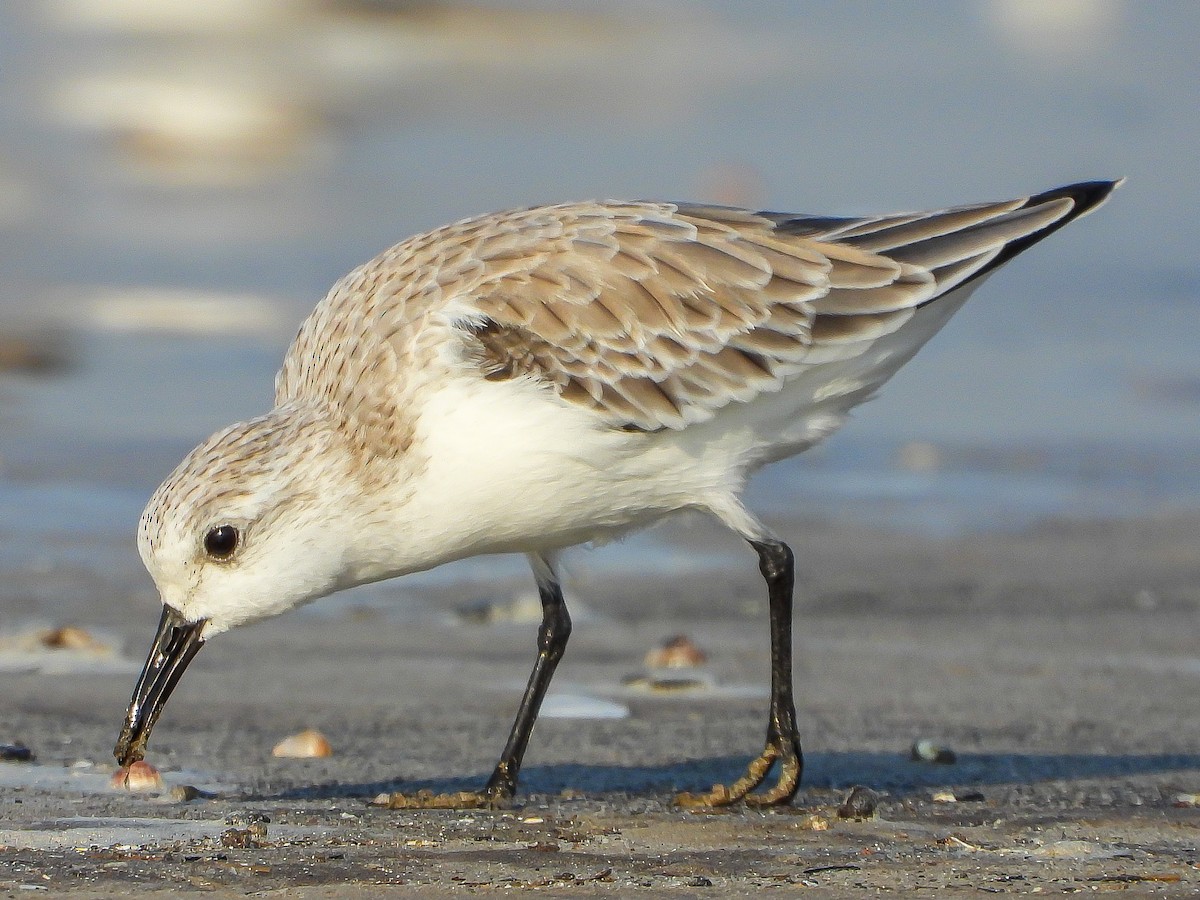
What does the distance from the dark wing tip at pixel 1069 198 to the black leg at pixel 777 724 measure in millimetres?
1129

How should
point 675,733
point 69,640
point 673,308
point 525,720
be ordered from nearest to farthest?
point 525,720
point 673,308
point 675,733
point 69,640

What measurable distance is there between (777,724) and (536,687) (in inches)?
28.2

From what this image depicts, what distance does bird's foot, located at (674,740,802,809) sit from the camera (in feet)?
17.8

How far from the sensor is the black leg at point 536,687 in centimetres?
557

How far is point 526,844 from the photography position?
15.5 feet

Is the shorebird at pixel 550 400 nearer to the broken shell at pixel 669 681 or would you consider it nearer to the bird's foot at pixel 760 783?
the bird's foot at pixel 760 783

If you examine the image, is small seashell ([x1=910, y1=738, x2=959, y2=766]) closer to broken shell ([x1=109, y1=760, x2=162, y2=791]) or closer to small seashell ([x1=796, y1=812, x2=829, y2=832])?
small seashell ([x1=796, y1=812, x2=829, y2=832])

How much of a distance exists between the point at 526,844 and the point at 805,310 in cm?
192

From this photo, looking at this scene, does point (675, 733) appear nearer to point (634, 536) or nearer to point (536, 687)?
point (536, 687)

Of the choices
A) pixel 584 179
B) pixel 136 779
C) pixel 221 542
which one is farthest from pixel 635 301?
pixel 584 179

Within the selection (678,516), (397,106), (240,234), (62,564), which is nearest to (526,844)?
(678,516)

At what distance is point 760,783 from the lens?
5.57 m

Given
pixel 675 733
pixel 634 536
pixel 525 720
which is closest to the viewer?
pixel 525 720

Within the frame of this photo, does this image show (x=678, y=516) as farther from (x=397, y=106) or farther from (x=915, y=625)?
(x=397, y=106)
